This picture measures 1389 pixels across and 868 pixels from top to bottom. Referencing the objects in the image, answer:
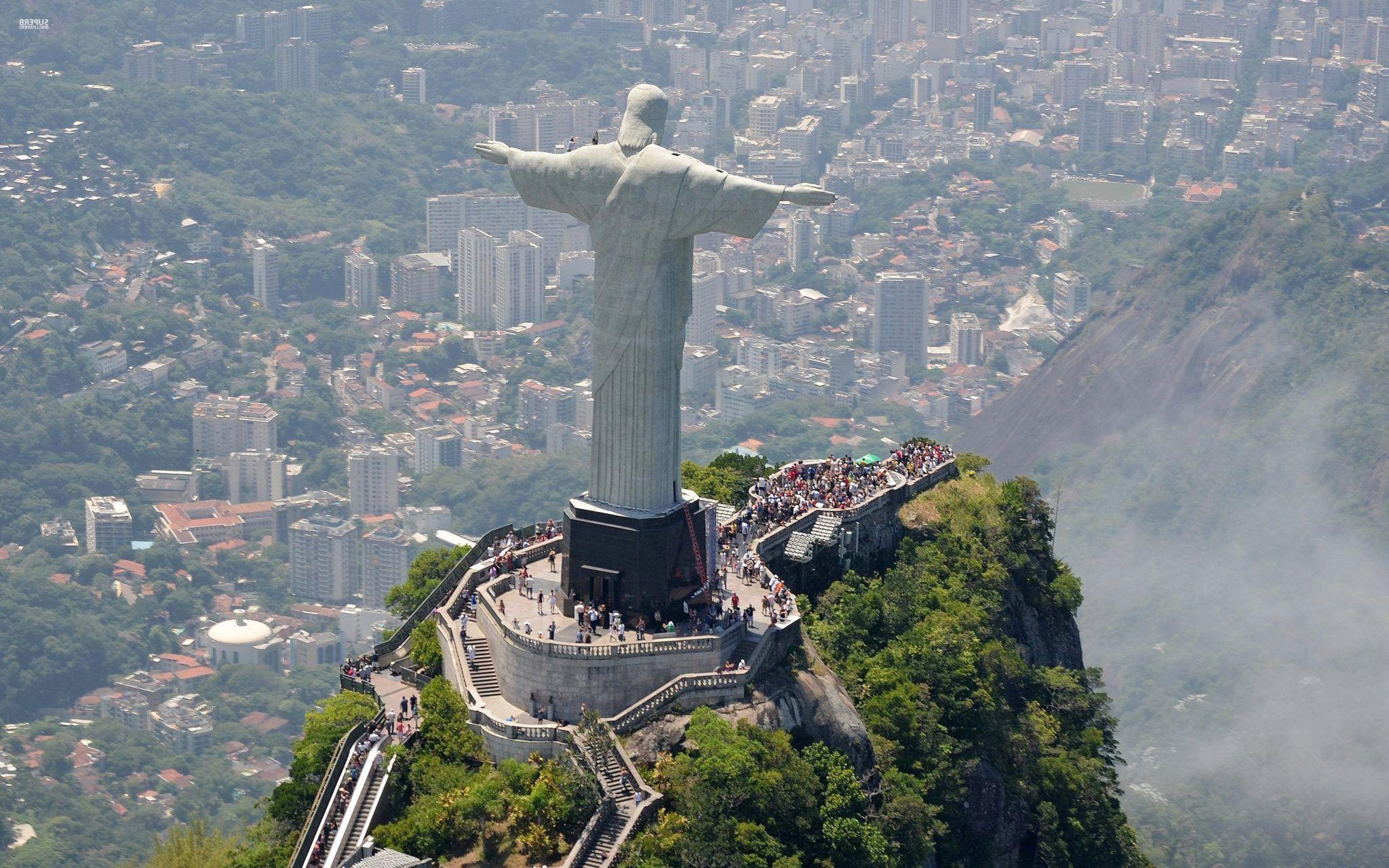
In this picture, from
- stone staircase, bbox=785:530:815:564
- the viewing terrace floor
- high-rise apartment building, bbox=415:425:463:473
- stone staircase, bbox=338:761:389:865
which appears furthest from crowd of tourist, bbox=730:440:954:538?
high-rise apartment building, bbox=415:425:463:473

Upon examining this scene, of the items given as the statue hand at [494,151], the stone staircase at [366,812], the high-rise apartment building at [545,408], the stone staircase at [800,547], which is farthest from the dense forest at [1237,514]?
the high-rise apartment building at [545,408]

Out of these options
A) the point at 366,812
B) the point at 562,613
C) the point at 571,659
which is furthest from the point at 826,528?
the point at 366,812

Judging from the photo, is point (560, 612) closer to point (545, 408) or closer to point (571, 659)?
point (571, 659)

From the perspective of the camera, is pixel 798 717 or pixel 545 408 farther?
pixel 545 408

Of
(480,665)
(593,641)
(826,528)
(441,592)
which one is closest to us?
(593,641)

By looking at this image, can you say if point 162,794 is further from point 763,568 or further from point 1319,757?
point 763,568

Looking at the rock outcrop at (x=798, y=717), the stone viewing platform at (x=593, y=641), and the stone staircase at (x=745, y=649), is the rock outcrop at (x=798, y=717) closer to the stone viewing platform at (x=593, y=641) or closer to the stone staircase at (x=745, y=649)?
the stone viewing platform at (x=593, y=641)

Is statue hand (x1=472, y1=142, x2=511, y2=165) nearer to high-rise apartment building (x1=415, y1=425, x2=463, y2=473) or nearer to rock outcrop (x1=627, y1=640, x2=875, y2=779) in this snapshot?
rock outcrop (x1=627, y1=640, x2=875, y2=779)
